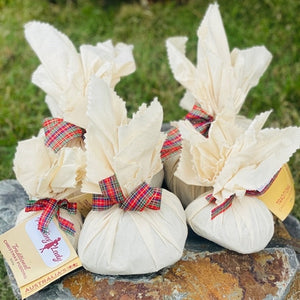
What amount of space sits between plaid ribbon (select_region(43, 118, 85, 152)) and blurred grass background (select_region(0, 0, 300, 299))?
831 mm

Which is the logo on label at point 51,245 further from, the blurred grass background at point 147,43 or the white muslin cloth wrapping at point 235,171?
the blurred grass background at point 147,43

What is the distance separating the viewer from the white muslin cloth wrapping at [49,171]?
1.15m

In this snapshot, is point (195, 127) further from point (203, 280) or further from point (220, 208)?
point (203, 280)

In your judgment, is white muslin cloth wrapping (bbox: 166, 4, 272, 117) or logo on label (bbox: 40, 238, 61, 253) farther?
white muslin cloth wrapping (bbox: 166, 4, 272, 117)

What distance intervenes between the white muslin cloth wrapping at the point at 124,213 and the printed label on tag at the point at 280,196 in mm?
267

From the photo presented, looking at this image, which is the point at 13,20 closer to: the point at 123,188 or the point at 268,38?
the point at 268,38

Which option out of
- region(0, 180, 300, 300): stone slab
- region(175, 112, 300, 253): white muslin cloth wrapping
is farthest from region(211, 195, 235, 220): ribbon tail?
region(0, 180, 300, 300): stone slab

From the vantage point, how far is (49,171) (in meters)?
1.14

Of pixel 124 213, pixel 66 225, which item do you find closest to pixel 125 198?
pixel 124 213

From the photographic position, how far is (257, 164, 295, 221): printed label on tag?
1299 millimetres

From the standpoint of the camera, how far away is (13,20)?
9.44 feet

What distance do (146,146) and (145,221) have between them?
0.17 meters

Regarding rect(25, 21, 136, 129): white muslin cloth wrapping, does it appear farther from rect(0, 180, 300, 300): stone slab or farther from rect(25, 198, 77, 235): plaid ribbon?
rect(0, 180, 300, 300): stone slab

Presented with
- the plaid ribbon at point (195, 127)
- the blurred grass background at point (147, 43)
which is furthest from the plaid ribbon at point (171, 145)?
the blurred grass background at point (147, 43)
